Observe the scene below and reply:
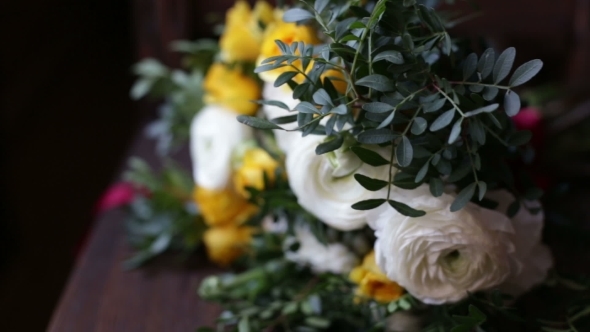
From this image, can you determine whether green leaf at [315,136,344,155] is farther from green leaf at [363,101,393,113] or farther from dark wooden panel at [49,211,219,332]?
dark wooden panel at [49,211,219,332]

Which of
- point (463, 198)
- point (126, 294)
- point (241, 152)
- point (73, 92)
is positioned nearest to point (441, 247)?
point (463, 198)

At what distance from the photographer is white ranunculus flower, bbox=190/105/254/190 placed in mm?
647

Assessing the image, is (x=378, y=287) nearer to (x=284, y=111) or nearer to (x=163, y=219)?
(x=284, y=111)

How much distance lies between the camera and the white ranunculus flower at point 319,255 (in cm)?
58

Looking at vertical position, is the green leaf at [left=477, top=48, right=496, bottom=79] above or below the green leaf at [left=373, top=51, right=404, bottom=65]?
below

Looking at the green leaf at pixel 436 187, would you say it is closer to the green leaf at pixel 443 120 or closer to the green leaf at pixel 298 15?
the green leaf at pixel 443 120

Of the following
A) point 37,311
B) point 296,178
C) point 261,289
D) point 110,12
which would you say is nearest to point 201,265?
point 261,289

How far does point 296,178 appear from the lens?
1.62 ft

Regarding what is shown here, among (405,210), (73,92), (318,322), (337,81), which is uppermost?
(73,92)

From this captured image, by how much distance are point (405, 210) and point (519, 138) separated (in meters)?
0.11

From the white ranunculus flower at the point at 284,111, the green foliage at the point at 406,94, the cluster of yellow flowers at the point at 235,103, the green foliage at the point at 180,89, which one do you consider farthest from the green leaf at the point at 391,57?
the green foliage at the point at 180,89

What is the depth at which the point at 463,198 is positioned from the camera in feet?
1.43

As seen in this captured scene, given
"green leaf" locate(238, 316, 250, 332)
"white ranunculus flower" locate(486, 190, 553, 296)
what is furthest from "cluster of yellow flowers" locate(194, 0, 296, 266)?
"white ranunculus flower" locate(486, 190, 553, 296)

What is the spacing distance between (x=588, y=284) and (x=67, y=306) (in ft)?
1.62
